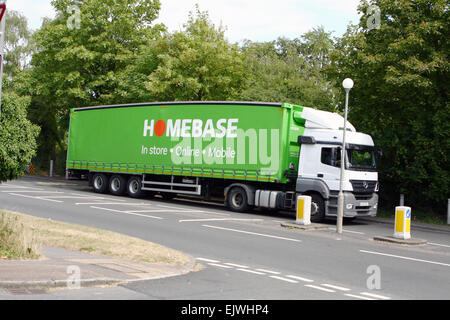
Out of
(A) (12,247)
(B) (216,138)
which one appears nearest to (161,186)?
(B) (216,138)

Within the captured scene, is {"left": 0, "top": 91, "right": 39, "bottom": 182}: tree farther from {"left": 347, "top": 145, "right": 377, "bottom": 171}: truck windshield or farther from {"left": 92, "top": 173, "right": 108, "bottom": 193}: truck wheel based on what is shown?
{"left": 92, "top": 173, "right": 108, "bottom": 193}: truck wheel

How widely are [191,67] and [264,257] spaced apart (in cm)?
2159

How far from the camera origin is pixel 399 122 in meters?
23.3

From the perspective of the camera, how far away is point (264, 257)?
10680 millimetres

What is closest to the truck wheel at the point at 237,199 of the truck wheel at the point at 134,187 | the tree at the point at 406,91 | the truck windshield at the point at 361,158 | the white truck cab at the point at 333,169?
the white truck cab at the point at 333,169

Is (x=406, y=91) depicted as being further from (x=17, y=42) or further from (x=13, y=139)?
(x=17, y=42)

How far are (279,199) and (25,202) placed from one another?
30.5 feet

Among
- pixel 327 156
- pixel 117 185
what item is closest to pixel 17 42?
pixel 117 185

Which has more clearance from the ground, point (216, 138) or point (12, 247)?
point (216, 138)

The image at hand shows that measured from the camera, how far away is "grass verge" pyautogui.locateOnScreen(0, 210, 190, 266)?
31.3 ft

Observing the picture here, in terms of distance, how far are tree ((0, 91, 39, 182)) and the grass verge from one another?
54.2 inches

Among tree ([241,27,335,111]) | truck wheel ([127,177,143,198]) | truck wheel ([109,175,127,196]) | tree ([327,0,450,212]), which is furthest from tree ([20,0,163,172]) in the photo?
tree ([327,0,450,212])

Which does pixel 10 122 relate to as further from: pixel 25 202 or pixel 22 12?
pixel 22 12
